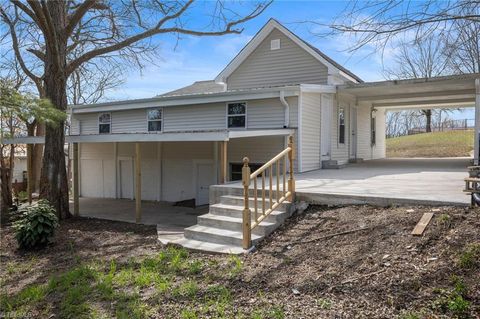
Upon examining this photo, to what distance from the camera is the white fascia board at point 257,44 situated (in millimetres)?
13059

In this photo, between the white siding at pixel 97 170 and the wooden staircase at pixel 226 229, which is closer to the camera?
the wooden staircase at pixel 226 229

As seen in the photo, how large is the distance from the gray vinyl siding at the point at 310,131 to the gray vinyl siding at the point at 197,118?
1.21 feet

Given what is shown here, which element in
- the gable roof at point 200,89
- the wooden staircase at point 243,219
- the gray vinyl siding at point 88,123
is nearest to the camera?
the wooden staircase at point 243,219

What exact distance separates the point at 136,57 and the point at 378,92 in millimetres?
8712

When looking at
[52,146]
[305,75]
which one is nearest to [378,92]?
[305,75]

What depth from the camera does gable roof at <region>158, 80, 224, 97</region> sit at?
1710 centimetres

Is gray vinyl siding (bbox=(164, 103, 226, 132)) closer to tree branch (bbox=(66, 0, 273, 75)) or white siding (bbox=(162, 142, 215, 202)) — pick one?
white siding (bbox=(162, 142, 215, 202))

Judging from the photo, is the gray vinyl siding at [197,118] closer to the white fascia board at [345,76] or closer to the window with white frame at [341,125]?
the white fascia board at [345,76]

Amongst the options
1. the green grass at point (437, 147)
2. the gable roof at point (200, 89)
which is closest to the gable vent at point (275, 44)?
the gable roof at point (200, 89)

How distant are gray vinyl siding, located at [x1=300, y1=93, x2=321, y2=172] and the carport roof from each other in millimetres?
1477

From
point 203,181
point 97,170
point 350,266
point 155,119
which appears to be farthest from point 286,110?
point 97,170

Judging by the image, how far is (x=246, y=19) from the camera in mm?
11250

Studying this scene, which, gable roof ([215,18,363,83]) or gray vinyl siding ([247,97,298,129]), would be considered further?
gable roof ([215,18,363,83])

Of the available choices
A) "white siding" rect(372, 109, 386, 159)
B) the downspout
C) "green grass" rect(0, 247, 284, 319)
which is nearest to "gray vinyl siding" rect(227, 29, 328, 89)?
the downspout
